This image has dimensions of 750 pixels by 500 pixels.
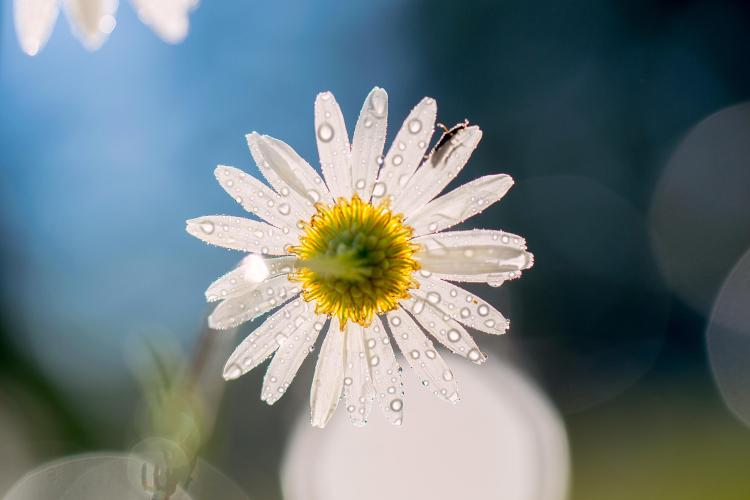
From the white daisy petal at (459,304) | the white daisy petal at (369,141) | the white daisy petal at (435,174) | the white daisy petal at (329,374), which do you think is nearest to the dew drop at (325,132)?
the white daisy petal at (369,141)

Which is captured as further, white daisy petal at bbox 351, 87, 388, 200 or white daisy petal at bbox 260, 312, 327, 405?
white daisy petal at bbox 260, 312, 327, 405

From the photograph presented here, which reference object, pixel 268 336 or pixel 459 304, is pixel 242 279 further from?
pixel 459 304

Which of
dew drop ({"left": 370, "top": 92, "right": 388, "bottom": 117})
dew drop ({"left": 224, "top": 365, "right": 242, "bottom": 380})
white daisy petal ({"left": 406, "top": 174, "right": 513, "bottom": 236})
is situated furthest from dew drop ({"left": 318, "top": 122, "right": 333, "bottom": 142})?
dew drop ({"left": 224, "top": 365, "right": 242, "bottom": 380})

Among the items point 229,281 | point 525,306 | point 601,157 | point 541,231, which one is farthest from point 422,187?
point 601,157

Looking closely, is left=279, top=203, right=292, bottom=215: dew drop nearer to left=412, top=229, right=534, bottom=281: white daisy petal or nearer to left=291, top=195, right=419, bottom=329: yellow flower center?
left=291, top=195, right=419, bottom=329: yellow flower center

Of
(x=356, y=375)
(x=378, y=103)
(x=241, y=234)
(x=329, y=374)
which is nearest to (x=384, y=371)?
(x=356, y=375)

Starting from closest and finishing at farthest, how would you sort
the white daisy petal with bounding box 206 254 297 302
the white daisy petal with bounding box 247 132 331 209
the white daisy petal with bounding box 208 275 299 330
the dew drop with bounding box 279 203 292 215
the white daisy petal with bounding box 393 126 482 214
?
1. the white daisy petal with bounding box 208 275 299 330
2. the white daisy petal with bounding box 206 254 297 302
3. the white daisy petal with bounding box 247 132 331 209
4. the white daisy petal with bounding box 393 126 482 214
5. the dew drop with bounding box 279 203 292 215

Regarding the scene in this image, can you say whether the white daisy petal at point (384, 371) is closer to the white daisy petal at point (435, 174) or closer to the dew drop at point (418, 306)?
the dew drop at point (418, 306)
